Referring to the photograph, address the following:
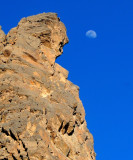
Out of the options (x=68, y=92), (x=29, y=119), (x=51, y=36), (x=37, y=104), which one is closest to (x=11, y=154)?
(x=29, y=119)

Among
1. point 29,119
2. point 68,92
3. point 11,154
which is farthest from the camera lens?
point 68,92

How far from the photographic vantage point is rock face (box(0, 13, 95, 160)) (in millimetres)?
21391

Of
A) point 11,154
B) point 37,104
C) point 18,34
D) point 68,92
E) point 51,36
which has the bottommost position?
point 11,154

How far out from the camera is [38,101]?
24.5m

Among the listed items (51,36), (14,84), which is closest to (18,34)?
(51,36)

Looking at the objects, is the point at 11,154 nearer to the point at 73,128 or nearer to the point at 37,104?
the point at 37,104

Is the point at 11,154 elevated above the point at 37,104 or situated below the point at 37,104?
below

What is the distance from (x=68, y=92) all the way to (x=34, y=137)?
8.84 meters

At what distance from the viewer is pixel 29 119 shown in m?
22.6

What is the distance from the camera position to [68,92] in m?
29.6

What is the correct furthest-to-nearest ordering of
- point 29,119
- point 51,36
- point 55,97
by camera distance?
point 51,36
point 55,97
point 29,119

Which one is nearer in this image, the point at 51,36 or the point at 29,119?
the point at 29,119

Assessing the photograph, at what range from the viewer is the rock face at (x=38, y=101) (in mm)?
21391

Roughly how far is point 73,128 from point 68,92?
153 inches
